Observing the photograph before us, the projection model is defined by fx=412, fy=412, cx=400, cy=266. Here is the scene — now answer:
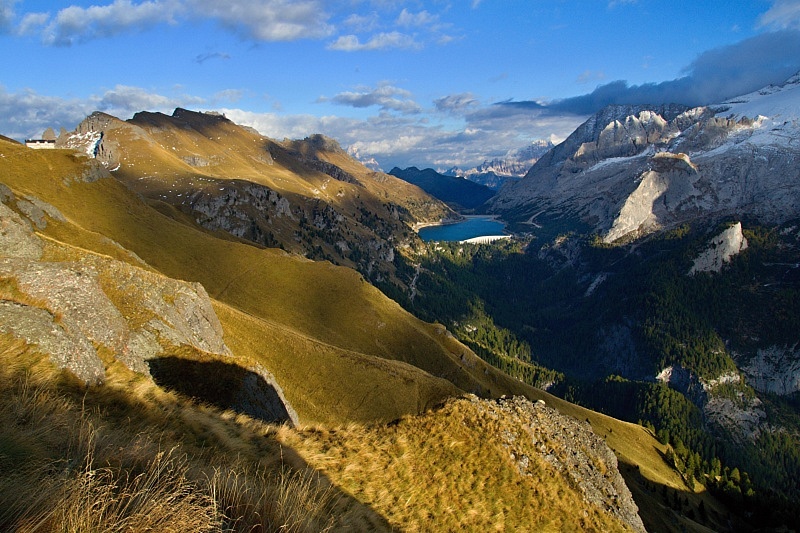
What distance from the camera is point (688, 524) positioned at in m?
74.6

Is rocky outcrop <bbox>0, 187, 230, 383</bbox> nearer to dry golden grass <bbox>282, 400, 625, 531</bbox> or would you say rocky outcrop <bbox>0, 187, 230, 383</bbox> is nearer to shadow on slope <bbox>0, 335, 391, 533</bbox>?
shadow on slope <bbox>0, 335, 391, 533</bbox>

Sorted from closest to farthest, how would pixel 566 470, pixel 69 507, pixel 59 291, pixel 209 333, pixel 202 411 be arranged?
pixel 69 507
pixel 202 411
pixel 59 291
pixel 566 470
pixel 209 333

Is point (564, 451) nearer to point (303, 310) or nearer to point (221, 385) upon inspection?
point (221, 385)

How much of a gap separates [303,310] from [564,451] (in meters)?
77.7

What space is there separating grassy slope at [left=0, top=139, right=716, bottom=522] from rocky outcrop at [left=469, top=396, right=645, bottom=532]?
80.6ft

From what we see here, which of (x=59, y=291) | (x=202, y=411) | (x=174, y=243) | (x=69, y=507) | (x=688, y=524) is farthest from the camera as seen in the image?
(x=174, y=243)

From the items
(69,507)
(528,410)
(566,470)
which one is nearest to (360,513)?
(69,507)

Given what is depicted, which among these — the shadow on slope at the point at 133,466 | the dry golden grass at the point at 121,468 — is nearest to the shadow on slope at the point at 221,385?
the shadow on slope at the point at 133,466

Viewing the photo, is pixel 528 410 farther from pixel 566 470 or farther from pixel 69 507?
pixel 69 507

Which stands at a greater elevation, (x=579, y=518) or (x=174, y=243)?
(x=174, y=243)

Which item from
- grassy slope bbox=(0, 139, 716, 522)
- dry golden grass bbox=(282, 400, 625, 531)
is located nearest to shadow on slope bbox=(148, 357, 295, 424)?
dry golden grass bbox=(282, 400, 625, 531)

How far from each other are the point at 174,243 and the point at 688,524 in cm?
12579

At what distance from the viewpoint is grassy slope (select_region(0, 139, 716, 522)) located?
6531 cm

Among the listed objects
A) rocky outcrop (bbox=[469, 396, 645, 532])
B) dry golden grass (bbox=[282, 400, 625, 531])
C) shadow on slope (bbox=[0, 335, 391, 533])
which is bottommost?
rocky outcrop (bbox=[469, 396, 645, 532])
